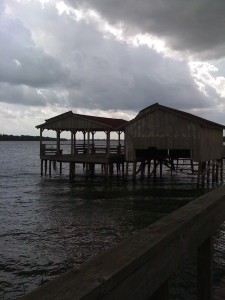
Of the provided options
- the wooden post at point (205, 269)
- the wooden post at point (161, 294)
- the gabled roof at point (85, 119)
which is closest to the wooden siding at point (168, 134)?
the gabled roof at point (85, 119)

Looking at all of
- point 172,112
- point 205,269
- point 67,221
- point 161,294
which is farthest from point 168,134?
point 161,294

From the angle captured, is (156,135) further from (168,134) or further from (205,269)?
(205,269)

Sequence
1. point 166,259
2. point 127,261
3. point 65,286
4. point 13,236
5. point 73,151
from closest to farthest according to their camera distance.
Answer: point 65,286
point 127,261
point 166,259
point 13,236
point 73,151

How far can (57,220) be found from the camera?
1850cm

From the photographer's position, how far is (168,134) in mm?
30828

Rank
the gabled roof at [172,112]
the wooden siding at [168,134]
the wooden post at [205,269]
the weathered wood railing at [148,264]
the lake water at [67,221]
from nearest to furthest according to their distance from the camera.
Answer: the weathered wood railing at [148,264]
the wooden post at [205,269]
the lake water at [67,221]
the gabled roof at [172,112]
the wooden siding at [168,134]

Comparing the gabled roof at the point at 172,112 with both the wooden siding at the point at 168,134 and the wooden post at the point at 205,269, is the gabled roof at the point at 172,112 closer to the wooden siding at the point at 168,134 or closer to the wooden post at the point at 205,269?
the wooden siding at the point at 168,134

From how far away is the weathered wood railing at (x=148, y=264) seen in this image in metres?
1.83

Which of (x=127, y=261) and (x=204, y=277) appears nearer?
(x=127, y=261)

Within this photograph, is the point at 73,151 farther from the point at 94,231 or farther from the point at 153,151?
the point at 94,231

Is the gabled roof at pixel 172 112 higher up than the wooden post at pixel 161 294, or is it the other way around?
the gabled roof at pixel 172 112

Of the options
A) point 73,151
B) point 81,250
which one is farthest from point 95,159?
point 81,250

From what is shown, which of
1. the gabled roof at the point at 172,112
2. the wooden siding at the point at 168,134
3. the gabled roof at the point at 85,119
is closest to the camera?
the gabled roof at the point at 172,112

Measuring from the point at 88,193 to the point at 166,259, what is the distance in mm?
26307
